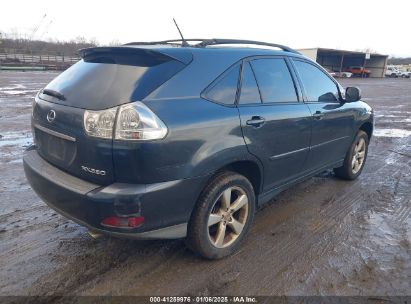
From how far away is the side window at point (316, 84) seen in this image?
12.5ft

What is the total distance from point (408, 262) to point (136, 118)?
272cm

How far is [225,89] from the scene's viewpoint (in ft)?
9.27

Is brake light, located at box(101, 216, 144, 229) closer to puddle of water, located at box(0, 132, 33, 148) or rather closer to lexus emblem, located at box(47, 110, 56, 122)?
lexus emblem, located at box(47, 110, 56, 122)

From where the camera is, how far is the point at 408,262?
3.06 m

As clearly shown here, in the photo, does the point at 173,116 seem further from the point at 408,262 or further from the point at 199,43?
the point at 408,262

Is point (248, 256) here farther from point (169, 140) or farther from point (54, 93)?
point (54, 93)

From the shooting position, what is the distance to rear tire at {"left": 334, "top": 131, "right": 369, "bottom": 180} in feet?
16.1

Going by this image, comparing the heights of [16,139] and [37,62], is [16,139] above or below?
below

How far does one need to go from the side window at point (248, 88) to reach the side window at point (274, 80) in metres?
0.07

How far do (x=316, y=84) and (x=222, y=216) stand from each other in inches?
83.6

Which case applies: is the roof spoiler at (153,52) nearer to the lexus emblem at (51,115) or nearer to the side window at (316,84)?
the lexus emblem at (51,115)

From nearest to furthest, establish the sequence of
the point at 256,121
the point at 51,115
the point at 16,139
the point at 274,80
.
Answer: the point at 51,115
the point at 256,121
the point at 274,80
the point at 16,139

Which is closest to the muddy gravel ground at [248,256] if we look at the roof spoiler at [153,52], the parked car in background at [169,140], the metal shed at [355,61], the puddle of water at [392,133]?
the parked car in background at [169,140]

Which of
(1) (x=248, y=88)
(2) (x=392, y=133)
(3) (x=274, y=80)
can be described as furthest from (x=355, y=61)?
(1) (x=248, y=88)
